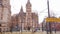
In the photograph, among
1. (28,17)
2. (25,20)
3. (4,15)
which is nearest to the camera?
(4,15)

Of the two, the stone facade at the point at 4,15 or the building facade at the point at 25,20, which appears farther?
the building facade at the point at 25,20

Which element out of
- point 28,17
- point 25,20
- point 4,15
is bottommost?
point 25,20

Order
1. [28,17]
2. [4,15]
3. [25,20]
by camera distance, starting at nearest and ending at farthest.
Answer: [4,15]
[25,20]
[28,17]

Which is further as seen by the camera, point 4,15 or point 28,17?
point 28,17

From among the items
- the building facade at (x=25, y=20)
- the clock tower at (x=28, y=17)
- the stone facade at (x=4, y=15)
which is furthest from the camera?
the clock tower at (x=28, y=17)

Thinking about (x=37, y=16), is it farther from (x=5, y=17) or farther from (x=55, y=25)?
(x=5, y=17)

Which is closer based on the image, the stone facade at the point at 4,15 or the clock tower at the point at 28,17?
the stone facade at the point at 4,15

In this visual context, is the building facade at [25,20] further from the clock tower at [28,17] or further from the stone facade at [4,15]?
the stone facade at [4,15]

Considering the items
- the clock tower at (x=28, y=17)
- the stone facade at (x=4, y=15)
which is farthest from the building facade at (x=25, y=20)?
the stone facade at (x=4, y=15)

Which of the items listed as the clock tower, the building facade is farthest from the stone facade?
the clock tower

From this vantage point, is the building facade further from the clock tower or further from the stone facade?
the stone facade

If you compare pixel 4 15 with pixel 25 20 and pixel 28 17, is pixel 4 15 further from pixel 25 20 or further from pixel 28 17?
pixel 28 17

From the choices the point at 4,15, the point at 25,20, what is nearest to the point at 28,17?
the point at 25,20

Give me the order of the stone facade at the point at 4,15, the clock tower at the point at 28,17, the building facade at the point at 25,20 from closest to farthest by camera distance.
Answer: the stone facade at the point at 4,15, the building facade at the point at 25,20, the clock tower at the point at 28,17
